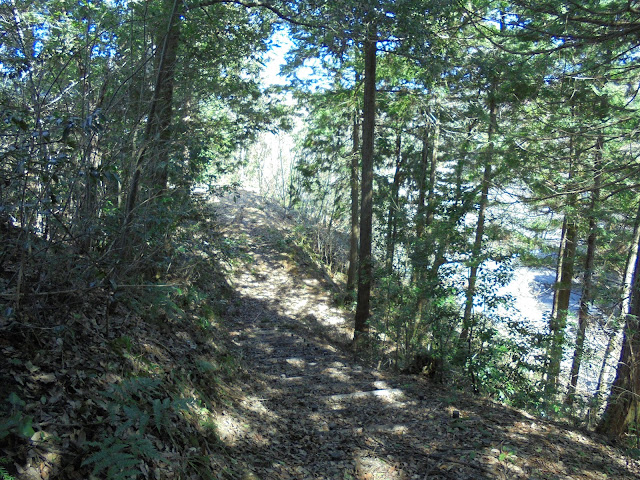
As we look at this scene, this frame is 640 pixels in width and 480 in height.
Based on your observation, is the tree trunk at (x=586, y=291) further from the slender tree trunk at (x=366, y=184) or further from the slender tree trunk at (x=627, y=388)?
the slender tree trunk at (x=366, y=184)

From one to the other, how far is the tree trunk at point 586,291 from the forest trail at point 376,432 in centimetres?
237

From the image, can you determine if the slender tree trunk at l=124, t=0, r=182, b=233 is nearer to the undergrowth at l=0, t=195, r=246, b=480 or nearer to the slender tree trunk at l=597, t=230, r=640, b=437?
the undergrowth at l=0, t=195, r=246, b=480

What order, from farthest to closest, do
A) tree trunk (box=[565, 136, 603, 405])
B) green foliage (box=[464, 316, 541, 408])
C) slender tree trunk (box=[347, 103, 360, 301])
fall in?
slender tree trunk (box=[347, 103, 360, 301]), tree trunk (box=[565, 136, 603, 405]), green foliage (box=[464, 316, 541, 408])

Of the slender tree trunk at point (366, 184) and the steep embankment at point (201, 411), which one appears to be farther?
the slender tree trunk at point (366, 184)

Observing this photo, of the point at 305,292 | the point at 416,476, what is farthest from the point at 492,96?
the point at 416,476

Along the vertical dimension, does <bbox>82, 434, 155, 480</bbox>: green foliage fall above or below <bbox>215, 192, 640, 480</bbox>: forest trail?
above

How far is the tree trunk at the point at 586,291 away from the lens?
7754 millimetres

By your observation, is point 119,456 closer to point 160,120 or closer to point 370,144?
point 160,120

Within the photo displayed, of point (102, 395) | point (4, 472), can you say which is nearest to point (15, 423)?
point (4, 472)

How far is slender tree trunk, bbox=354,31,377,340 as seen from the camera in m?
9.48

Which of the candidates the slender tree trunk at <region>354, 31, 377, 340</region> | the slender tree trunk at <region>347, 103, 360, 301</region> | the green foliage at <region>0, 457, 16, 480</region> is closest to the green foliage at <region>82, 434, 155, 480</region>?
the green foliage at <region>0, 457, 16, 480</region>

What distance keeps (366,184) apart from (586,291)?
6594 mm

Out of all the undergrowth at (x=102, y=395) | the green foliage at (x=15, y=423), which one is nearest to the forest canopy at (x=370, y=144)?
the undergrowth at (x=102, y=395)

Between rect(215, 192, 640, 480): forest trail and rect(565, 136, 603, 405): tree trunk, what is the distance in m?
2.37
